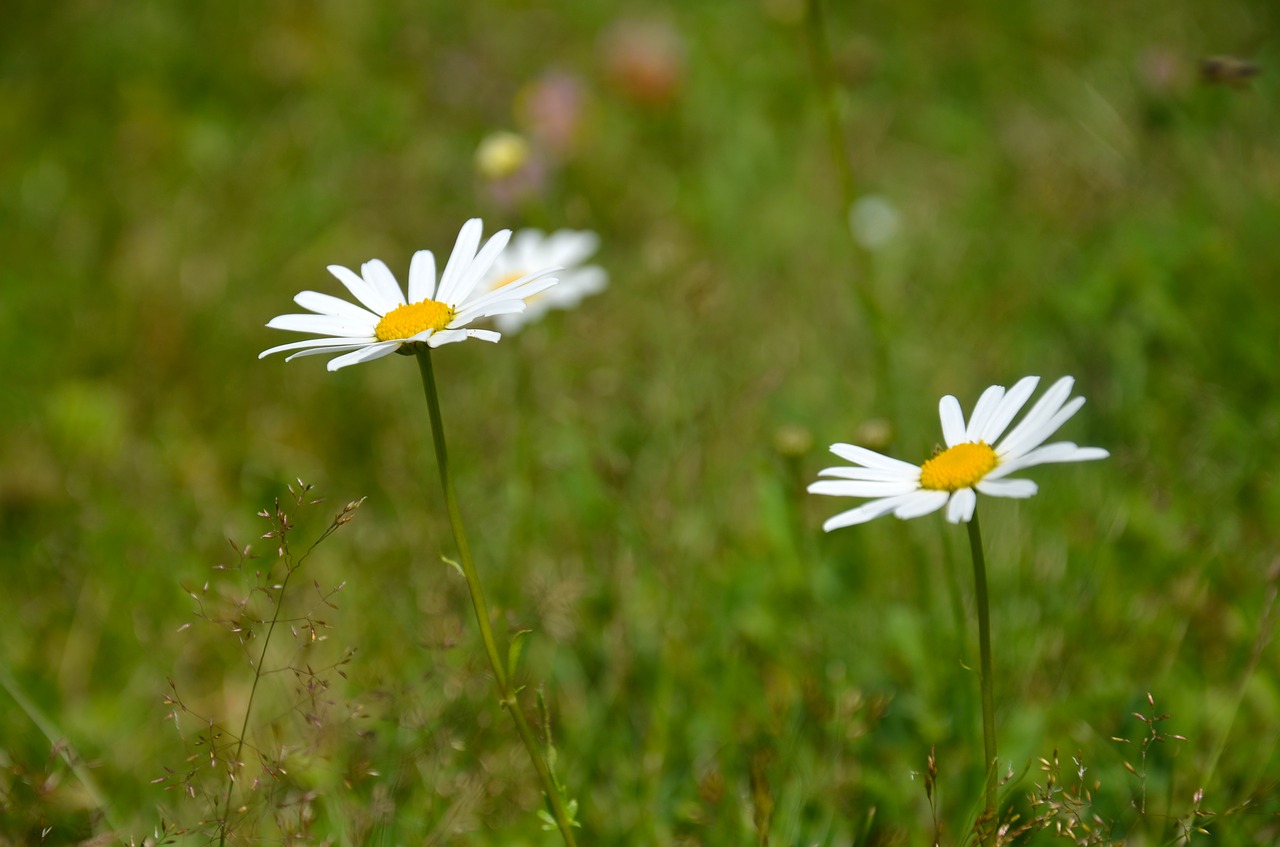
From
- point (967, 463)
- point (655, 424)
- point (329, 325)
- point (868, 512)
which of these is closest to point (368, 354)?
point (329, 325)

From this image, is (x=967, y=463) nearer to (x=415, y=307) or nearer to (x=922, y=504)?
(x=922, y=504)

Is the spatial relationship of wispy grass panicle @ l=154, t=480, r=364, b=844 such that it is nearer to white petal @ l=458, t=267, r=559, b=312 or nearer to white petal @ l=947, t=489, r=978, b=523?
white petal @ l=458, t=267, r=559, b=312

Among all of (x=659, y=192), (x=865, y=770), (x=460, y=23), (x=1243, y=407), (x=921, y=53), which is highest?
(x=460, y=23)

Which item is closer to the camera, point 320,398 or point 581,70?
point 320,398

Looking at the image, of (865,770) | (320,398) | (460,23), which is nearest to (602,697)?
(865,770)

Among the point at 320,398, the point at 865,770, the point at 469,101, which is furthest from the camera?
the point at 469,101

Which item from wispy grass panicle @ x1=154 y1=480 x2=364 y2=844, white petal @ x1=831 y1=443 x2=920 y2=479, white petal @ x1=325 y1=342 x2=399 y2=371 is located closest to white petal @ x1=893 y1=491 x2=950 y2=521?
white petal @ x1=831 y1=443 x2=920 y2=479

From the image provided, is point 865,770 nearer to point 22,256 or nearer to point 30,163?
point 22,256
